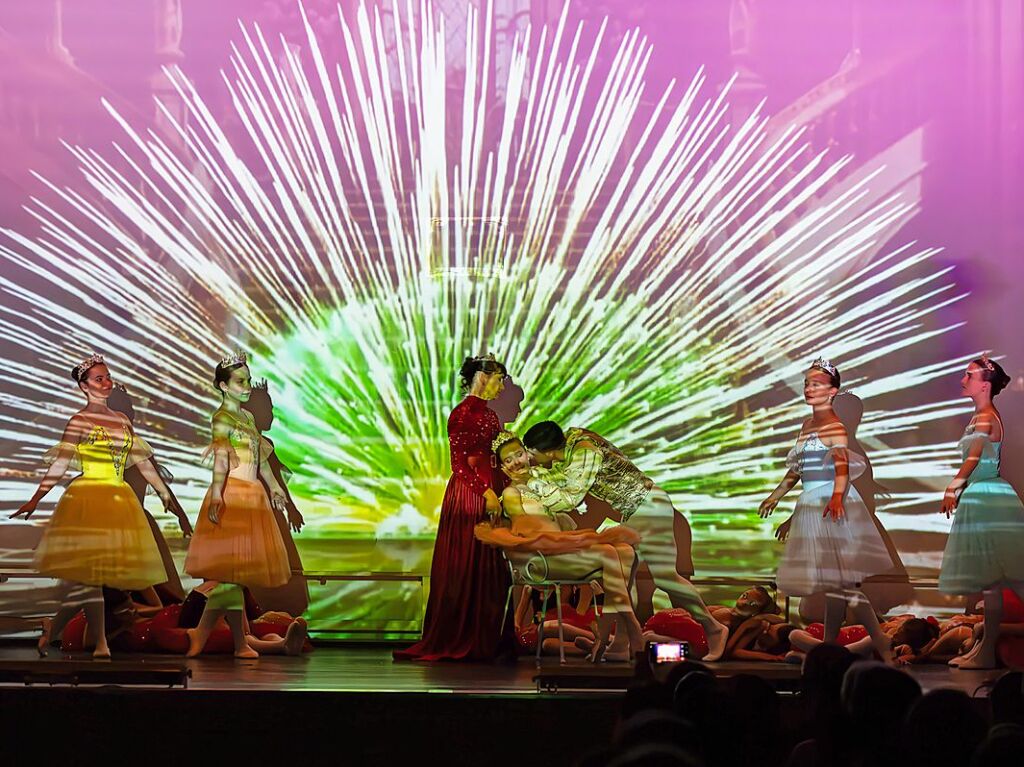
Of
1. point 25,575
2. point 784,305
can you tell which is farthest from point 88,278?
point 784,305

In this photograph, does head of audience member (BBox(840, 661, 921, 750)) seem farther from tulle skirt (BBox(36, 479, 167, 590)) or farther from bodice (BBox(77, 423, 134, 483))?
bodice (BBox(77, 423, 134, 483))

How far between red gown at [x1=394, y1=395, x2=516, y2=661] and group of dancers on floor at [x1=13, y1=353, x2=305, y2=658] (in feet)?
2.49

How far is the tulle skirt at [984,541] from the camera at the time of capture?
23.6ft

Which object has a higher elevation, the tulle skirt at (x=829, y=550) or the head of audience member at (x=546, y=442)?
the head of audience member at (x=546, y=442)

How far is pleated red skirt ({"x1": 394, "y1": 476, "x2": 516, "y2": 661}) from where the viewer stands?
7246 millimetres

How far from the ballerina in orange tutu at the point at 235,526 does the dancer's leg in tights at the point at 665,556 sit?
180 centimetres

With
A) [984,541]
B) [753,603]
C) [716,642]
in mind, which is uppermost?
[984,541]

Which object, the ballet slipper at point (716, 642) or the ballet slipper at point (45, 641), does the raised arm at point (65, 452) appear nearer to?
the ballet slipper at point (45, 641)

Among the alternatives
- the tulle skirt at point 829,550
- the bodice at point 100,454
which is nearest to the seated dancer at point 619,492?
the tulle skirt at point 829,550

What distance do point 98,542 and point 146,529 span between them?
0.25 m

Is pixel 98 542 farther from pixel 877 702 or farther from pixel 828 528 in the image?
pixel 877 702

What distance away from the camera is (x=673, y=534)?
7.21 m

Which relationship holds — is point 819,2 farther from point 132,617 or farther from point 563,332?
point 132,617

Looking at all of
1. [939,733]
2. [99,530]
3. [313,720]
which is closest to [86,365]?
[99,530]
